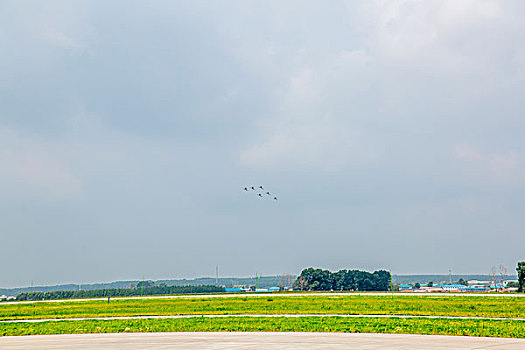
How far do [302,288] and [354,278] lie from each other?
12.4m

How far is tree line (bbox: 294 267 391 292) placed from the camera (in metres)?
114

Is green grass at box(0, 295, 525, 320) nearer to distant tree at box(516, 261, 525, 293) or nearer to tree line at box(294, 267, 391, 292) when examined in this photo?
distant tree at box(516, 261, 525, 293)

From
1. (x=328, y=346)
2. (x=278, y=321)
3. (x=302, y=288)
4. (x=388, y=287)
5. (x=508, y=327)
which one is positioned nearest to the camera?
(x=328, y=346)

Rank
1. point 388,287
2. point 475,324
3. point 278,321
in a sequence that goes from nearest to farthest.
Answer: point 475,324 → point 278,321 → point 388,287

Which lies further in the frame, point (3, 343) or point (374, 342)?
point (3, 343)

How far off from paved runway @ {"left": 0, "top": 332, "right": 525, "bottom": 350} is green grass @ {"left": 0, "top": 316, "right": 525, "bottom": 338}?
1.72 m

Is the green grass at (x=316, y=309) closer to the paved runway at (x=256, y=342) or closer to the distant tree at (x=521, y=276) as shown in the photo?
the paved runway at (x=256, y=342)

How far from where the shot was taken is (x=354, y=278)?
119 meters

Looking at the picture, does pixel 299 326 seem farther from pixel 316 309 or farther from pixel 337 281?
pixel 337 281

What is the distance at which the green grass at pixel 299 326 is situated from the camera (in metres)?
22.9

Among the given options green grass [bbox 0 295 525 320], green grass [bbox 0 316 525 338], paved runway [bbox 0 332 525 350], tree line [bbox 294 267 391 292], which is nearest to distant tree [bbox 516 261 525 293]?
green grass [bbox 0 295 525 320]

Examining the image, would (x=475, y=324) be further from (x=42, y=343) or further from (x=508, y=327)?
(x=42, y=343)

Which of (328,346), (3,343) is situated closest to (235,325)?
(328,346)

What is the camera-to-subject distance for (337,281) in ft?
376
